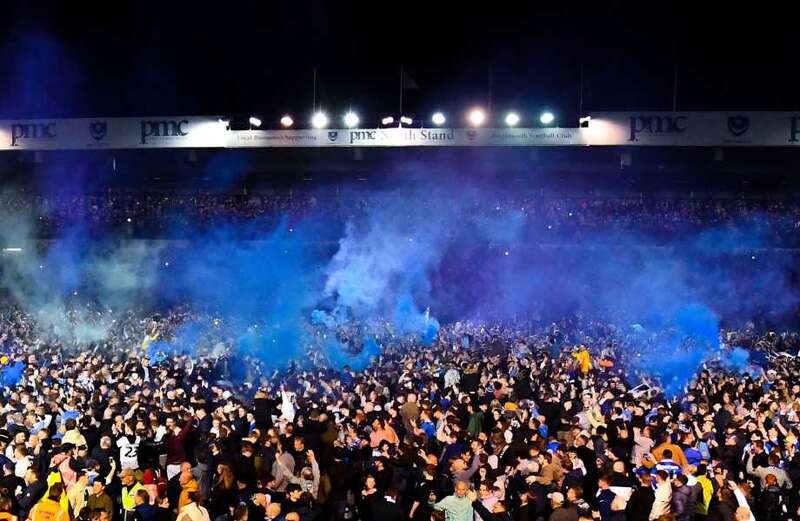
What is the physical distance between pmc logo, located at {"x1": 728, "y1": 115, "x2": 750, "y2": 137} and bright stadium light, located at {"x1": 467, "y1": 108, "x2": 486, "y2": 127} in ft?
18.4

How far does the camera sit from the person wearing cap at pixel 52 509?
728 cm

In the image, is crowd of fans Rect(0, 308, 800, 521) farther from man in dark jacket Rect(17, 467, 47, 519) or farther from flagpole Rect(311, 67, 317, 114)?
flagpole Rect(311, 67, 317, 114)

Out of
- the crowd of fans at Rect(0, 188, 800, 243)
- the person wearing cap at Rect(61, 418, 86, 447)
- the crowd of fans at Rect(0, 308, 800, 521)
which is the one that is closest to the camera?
the crowd of fans at Rect(0, 308, 800, 521)

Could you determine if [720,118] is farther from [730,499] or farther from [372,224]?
[730,499]

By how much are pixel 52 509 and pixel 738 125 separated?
17.2m

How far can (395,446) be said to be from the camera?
9.28 m

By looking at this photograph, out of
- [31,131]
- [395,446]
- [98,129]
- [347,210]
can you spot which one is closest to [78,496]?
[395,446]

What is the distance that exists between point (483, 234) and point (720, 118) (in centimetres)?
805

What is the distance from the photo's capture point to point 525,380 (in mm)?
14000

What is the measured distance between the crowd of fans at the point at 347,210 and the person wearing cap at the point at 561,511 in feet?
62.1

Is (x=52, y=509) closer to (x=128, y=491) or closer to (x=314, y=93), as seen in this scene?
(x=128, y=491)

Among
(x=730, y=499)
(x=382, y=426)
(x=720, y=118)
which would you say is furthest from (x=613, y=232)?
(x=730, y=499)

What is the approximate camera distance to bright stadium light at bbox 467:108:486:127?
19609 mm

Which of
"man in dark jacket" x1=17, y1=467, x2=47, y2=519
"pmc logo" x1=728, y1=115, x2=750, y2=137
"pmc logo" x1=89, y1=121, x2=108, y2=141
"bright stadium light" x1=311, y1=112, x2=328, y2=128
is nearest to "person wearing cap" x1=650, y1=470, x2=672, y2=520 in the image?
"man in dark jacket" x1=17, y1=467, x2=47, y2=519
